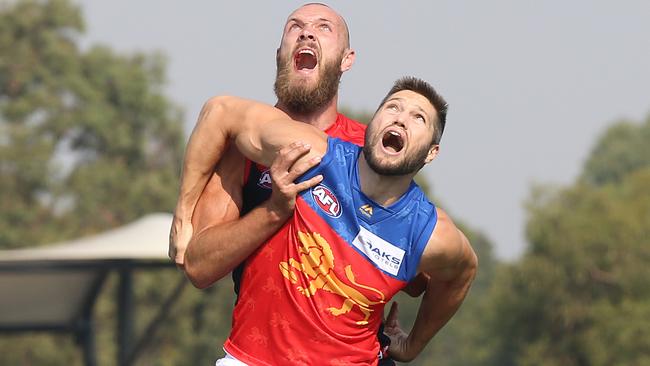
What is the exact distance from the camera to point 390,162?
6.38 meters

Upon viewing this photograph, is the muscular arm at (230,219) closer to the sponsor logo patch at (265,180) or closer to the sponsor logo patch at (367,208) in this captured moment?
the sponsor logo patch at (265,180)

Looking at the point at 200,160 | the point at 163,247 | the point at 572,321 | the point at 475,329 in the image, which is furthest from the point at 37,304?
the point at 475,329

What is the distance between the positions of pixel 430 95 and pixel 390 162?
0.43 meters

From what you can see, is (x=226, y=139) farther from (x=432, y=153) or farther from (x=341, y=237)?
(x=432, y=153)

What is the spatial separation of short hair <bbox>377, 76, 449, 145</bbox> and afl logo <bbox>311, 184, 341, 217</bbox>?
1.52ft

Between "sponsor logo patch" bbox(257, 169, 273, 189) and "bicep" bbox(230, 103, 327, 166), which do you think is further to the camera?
"sponsor logo patch" bbox(257, 169, 273, 189)

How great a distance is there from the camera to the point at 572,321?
41562 mm

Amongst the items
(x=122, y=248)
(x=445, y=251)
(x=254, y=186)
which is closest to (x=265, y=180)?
(x=254, y=186)

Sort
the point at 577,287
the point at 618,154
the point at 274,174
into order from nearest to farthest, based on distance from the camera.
Result: the point at 274,174 < the point at 577,287 < the point at 618,154

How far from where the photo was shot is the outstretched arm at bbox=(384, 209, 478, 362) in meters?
6.64

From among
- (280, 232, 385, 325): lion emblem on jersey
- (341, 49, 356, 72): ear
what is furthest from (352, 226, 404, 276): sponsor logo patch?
(341, 49, 356, 72): ear

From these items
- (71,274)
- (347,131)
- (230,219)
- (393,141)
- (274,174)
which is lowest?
(71,274)

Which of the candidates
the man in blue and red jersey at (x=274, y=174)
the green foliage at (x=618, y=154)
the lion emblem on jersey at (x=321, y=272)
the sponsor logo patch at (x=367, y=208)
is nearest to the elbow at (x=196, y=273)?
the man in blue and red jersey at (x=274, y=174)

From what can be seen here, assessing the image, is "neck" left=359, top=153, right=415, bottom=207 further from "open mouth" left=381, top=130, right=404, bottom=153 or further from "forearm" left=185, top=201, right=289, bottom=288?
"forearm" left=185, top=201, right=289, bottom=288
